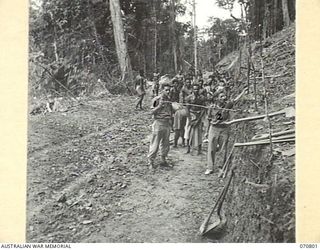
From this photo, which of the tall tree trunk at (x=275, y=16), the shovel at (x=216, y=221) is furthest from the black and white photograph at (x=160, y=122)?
the tall tree trunk at (x=275, y=16)

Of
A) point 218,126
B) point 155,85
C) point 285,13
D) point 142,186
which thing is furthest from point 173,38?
point 142,186

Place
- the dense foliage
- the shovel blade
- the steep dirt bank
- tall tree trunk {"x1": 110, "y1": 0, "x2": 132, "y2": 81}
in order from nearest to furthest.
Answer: the steep dirt bank
the shovel blade
the dense foliage
tall tree trunk {"x1": 110, "y1": 0, "x2": 132, "y2": 81}

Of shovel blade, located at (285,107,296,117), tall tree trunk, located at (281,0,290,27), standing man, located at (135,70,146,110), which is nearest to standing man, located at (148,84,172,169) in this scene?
standing man, located at (135,70,146,110)

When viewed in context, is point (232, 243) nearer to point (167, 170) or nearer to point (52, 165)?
point (167, 170)

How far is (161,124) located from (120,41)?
0.72 meters

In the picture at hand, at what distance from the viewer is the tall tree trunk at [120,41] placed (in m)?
3.27

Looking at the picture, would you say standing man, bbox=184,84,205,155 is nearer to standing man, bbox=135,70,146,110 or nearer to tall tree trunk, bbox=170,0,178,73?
tall tree trunk, bbox=170,0,178,73

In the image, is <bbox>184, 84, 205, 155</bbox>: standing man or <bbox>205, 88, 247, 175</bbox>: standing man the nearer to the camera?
<bbox>205, 88, 247, 175</bbox>: standing man

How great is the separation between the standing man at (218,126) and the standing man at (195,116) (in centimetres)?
9

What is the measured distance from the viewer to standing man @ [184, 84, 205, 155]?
3166 millimetres

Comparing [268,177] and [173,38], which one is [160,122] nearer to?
[173,38]

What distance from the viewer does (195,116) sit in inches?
127
